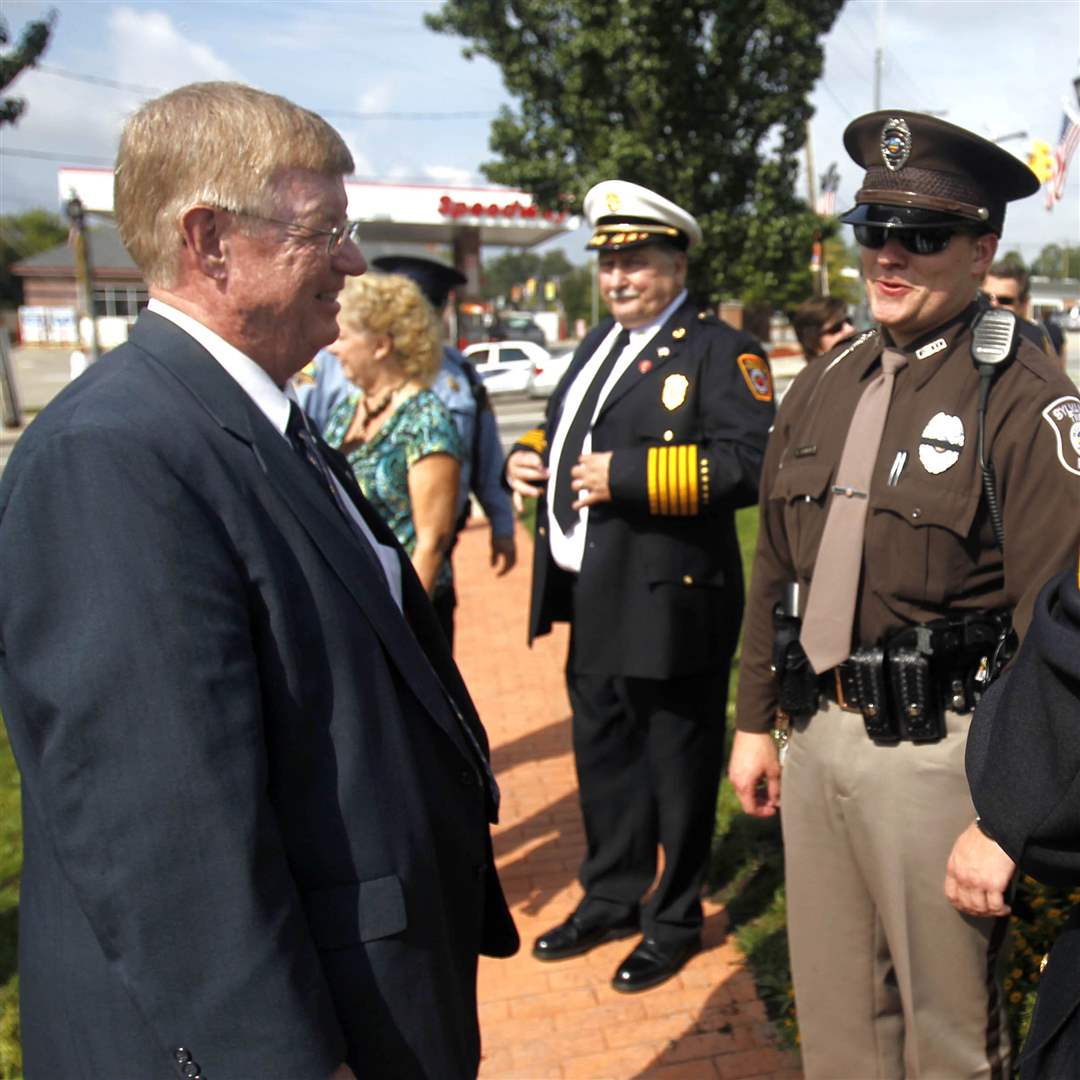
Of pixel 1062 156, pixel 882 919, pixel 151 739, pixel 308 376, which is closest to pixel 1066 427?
pixel 882 919

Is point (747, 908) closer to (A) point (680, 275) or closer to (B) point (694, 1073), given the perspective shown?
(B) point (694, 1073)

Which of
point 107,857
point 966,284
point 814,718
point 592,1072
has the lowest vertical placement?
point 592,1072

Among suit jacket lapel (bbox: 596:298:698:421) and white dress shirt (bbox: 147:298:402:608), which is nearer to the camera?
white dress shirt (bbox: 147:298:402:608)

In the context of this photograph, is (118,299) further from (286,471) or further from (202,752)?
(202,752)

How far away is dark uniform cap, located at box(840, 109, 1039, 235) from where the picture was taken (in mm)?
2154

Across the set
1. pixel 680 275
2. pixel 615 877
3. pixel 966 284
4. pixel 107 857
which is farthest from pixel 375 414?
pixel 107 857

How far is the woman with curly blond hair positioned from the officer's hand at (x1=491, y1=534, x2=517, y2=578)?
759mm

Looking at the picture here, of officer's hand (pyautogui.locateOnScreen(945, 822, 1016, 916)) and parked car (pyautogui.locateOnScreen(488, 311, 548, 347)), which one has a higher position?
parked car (pyautogui.locateOnScreen(488, 311, 548, 347))

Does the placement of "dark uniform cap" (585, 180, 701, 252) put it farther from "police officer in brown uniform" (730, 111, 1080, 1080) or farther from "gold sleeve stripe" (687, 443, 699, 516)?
"police officer in brown uniform" (730, 111, 1080, 1080)

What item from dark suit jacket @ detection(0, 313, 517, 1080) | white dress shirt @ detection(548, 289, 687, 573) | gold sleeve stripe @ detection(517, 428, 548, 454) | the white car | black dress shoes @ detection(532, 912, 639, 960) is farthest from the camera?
the white car

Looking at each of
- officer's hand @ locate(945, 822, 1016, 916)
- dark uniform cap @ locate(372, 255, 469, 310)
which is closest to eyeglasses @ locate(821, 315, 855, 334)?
dark uniform cap @ locate(372, 255, 469, 310)

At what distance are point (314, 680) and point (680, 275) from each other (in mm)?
2279

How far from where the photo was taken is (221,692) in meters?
1.28

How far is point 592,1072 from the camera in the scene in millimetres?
2934
